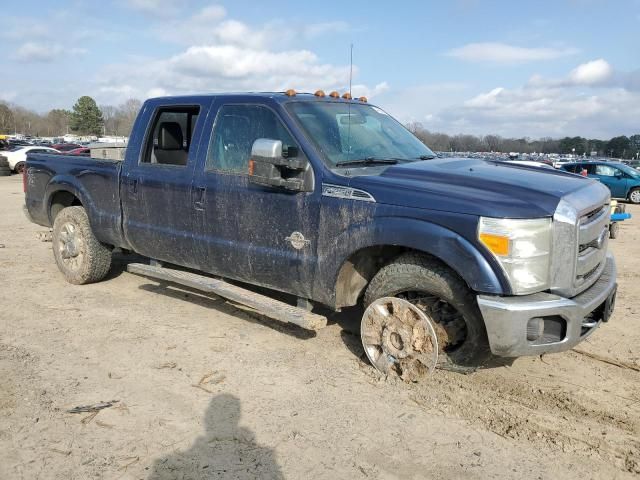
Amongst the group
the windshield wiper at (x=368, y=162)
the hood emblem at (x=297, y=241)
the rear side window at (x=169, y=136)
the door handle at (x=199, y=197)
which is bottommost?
the hood emblem at (x=297, y=241)

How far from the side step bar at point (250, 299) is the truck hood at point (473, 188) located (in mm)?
1044

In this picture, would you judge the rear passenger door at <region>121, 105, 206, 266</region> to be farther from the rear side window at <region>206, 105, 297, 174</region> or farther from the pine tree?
the pine tree

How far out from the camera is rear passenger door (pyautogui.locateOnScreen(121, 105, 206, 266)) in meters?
4.94

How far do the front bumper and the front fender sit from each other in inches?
4.1

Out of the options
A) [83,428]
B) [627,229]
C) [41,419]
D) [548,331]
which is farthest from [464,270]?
[627,229]

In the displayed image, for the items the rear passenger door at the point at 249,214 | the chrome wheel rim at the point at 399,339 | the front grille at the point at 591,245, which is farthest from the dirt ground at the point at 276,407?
the front grille at the point at 591,245

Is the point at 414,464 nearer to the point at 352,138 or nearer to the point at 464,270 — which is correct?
the point at 464,270

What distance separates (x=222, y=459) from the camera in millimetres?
3008

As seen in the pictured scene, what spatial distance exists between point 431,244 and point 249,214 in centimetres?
160

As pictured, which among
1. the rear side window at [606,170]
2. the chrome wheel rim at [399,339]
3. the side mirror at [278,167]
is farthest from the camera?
the rear side window at [606,170]

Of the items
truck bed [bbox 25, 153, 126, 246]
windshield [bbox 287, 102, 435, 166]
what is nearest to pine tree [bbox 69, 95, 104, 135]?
truck bed [bbox 25, 153, 126, 246]

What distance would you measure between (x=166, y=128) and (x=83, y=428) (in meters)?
3.19

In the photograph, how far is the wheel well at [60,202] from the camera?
6594 millimetres

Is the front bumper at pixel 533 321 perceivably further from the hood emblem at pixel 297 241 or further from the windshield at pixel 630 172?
the windshield at pixel 630 172
